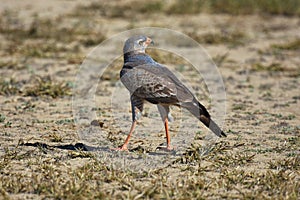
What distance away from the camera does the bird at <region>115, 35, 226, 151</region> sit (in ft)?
19.7

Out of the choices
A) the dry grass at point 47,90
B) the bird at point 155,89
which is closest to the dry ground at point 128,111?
the dry grass at point 47,90

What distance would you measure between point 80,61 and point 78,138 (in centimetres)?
412

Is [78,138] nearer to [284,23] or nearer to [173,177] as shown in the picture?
[173,177]

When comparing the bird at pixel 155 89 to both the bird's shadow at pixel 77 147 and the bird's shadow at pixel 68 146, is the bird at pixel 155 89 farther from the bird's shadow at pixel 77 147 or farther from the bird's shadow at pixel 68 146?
the bird's shadow at pixel 68 146

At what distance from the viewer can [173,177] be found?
17.9 feet

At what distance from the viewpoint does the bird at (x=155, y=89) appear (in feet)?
19.7

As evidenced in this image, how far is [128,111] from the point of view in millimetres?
8070

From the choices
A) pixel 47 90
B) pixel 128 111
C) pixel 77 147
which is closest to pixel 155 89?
pixel 77 147

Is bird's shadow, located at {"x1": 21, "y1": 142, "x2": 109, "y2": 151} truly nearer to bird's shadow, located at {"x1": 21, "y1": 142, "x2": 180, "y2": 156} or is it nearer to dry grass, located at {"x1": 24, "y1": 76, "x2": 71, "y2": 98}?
bird's shadow, located at {"x1": 21, "y1": 142, "x2": 180, "y2": 156}

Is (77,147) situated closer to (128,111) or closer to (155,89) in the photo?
(155,89)

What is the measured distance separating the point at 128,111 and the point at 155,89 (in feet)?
6.68

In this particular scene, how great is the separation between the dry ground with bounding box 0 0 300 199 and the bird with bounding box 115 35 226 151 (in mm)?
367

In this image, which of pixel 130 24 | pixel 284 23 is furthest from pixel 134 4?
pixel 284 23

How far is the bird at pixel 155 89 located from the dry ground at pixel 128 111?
1.20ft
